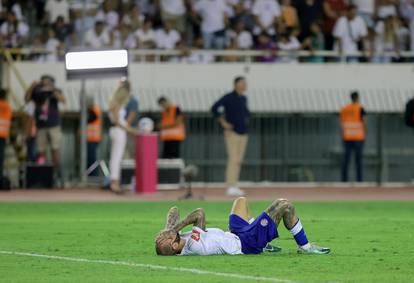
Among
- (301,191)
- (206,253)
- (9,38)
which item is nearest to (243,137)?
(301,191)

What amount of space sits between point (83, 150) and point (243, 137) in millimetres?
4094

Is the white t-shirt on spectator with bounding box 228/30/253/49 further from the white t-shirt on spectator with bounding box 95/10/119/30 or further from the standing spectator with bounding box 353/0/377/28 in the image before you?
the standing spectator with bounding box 353/0/377/28

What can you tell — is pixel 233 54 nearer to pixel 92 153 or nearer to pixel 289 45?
pixel 289 45

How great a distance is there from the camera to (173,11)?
112ft

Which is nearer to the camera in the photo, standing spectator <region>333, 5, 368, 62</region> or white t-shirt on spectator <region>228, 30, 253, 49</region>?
white t-shirt on spectator <region>228, 30, 253, 49</region>

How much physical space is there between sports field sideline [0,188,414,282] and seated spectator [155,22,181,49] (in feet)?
27.8

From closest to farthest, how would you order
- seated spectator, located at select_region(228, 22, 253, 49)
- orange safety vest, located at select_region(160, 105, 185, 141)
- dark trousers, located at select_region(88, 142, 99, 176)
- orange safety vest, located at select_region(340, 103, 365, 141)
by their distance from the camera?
orange safety vest, located at select_region(160, 105, 185, 141) → orange safety vest, located at select_region(340, 103, 365, 141) → dark trousers, located at select_region(88, 142, 99, 176) → seated spectator, located at select_region(228, 22, 253, 49)

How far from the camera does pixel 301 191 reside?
29984 millimetres

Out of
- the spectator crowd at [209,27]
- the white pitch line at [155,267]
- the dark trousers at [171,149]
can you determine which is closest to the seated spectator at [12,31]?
the spectator crowd at [209,27]

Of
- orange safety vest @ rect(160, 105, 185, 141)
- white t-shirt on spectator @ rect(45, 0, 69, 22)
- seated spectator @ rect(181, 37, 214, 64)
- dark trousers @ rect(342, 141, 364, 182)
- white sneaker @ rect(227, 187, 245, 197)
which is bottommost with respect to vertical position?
white sneaker @ rect(227, 187, 245, 197)

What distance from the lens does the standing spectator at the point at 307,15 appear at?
34406 millimetres

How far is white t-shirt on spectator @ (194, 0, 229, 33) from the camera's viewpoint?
33.6 metres

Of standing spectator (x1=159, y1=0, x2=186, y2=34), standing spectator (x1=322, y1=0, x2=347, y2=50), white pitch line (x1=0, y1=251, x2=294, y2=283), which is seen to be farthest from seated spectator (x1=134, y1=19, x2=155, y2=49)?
white pitch line (x1=0, y1=251, x2=294, y2=283)

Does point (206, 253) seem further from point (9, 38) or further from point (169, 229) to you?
point (9, 38)
